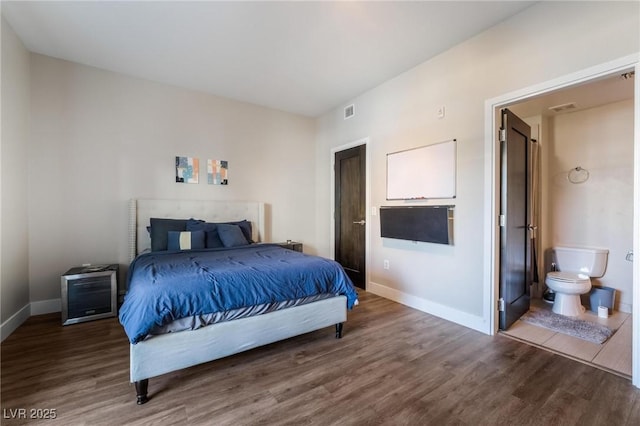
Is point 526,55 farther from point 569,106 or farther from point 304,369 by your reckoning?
point 304,369

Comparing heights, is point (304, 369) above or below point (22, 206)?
below

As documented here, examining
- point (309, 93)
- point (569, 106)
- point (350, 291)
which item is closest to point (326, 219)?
point (309, 93)

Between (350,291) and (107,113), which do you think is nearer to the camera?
(350,291)

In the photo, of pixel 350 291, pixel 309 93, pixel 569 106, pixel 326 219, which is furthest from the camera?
pixel 326 219

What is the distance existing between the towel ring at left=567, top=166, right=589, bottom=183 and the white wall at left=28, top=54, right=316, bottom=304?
4361 mm

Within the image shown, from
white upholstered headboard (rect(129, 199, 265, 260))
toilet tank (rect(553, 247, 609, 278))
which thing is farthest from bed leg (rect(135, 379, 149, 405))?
toilet tank (rect(553, 247, 609, 278))

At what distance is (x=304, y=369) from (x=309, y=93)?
343 cm

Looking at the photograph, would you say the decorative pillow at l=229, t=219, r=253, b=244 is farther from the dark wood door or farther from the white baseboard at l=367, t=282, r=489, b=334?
the white baseboard at l=367, t=282, r=489, b=334

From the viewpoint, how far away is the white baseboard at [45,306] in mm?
3004

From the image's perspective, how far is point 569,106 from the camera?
11.4ft

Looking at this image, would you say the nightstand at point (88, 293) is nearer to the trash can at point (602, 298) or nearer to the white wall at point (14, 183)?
the white wall at point (14, 183)

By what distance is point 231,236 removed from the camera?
3.45 m

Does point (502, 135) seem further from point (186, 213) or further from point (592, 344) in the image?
point (186, 213)

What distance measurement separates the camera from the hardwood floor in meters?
1.56
